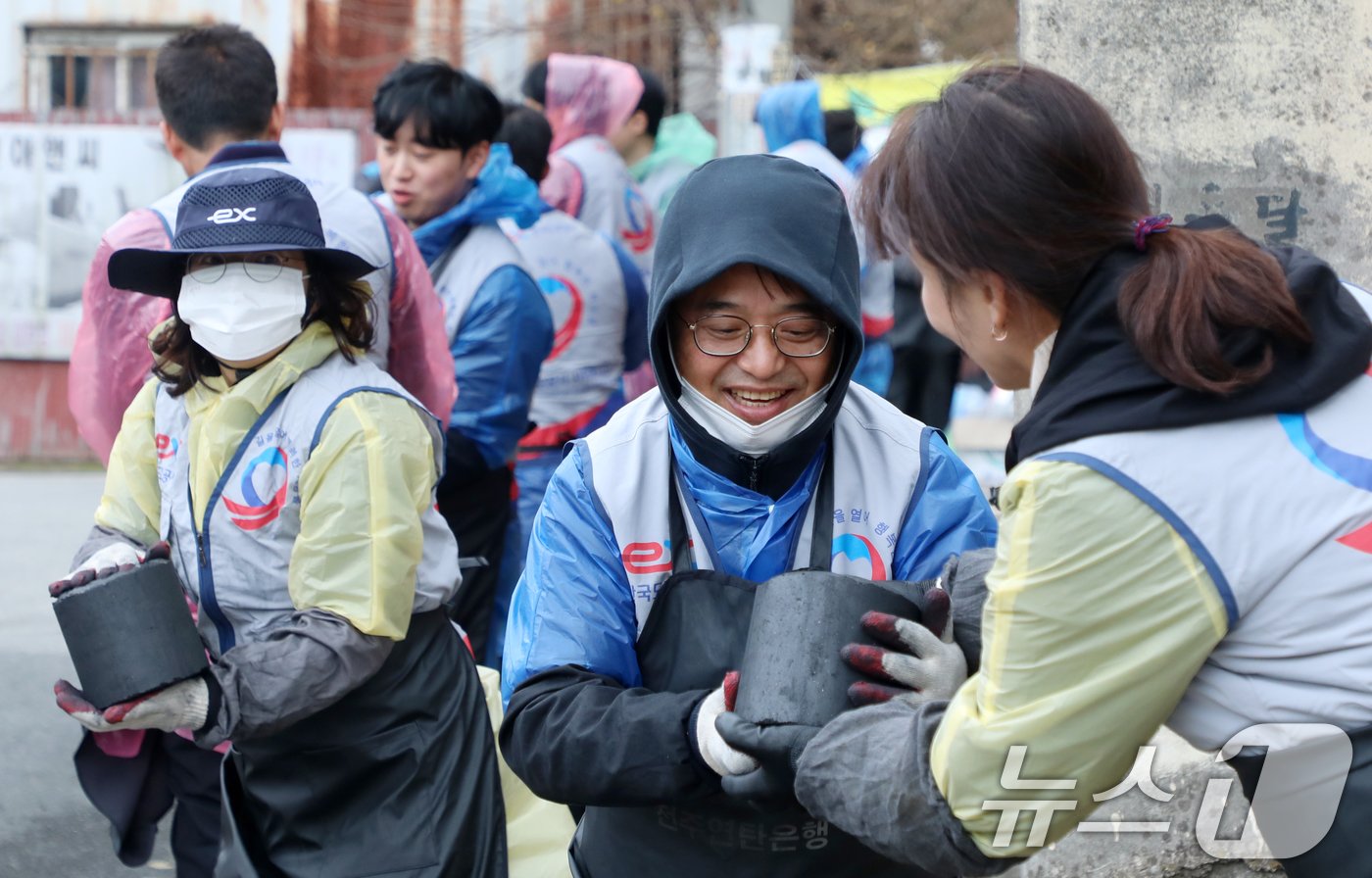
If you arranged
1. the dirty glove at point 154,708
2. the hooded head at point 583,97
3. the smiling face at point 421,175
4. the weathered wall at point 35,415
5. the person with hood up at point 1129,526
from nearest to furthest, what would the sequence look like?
1. the person with hood up at point 1129,526
2. the dirty glove at point 154,708
3. the smiling face at point 421,175
4. the hooded head at point 583,97
5. the weathered wall at point 35,415

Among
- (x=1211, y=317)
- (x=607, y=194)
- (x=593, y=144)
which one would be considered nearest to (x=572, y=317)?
(x=607, y=194)

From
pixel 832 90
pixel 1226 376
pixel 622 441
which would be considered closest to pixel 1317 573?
pixel 1226 376

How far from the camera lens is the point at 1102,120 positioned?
193cm

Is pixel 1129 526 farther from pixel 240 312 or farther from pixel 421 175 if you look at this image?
pixel 421 175

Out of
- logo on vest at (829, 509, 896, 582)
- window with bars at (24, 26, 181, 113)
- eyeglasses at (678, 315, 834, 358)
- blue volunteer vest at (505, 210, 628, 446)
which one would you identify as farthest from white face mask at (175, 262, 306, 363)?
window with bars at (24, 26, 181, 113)

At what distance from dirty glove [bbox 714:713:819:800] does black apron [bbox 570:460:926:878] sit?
17 centimetres

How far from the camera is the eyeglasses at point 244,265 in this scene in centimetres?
312

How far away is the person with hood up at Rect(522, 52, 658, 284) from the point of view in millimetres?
7246

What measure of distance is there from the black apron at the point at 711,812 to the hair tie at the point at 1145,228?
25.3 inches

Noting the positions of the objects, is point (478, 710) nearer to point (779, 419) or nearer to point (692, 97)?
point (779, 419)

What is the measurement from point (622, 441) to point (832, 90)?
1128 centimetres

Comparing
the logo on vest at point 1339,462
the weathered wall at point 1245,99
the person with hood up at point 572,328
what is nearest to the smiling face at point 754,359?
the logo on vest at point 1339,462

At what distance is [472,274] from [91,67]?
1008cm

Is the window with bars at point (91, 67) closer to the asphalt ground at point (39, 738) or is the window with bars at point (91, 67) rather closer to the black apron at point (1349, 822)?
the asphalt ground at point (39, 738)
